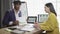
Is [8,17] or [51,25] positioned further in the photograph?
[8,17]

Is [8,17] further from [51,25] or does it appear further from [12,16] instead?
[51,25]

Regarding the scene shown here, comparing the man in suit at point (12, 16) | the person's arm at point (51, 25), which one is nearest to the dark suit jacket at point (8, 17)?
the man in suit at point (12, 16)

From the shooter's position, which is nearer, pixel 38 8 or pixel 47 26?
pixel 47 26

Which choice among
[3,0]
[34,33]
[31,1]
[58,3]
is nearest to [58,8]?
[58,3]

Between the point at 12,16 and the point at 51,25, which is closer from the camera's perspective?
the point at 51,25

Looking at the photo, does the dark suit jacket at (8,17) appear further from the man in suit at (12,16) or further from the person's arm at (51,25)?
the person's arm at (51,25)

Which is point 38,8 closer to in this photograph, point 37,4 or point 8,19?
point 37,4

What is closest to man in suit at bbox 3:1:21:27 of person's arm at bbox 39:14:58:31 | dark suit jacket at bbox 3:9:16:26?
dark suit jacket at bbox 3:9:16:26

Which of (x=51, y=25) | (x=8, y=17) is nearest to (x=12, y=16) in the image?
(x=8, y=17)

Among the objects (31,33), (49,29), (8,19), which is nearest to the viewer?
(49,29)

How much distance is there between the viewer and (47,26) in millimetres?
2047

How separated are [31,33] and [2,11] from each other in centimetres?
222

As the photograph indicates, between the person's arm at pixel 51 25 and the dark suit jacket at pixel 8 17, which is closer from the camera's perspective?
the person's arm at pixel 51 25

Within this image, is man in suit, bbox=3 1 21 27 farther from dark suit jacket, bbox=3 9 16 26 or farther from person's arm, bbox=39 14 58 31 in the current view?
person's arm, bbox=39 14 58 31
